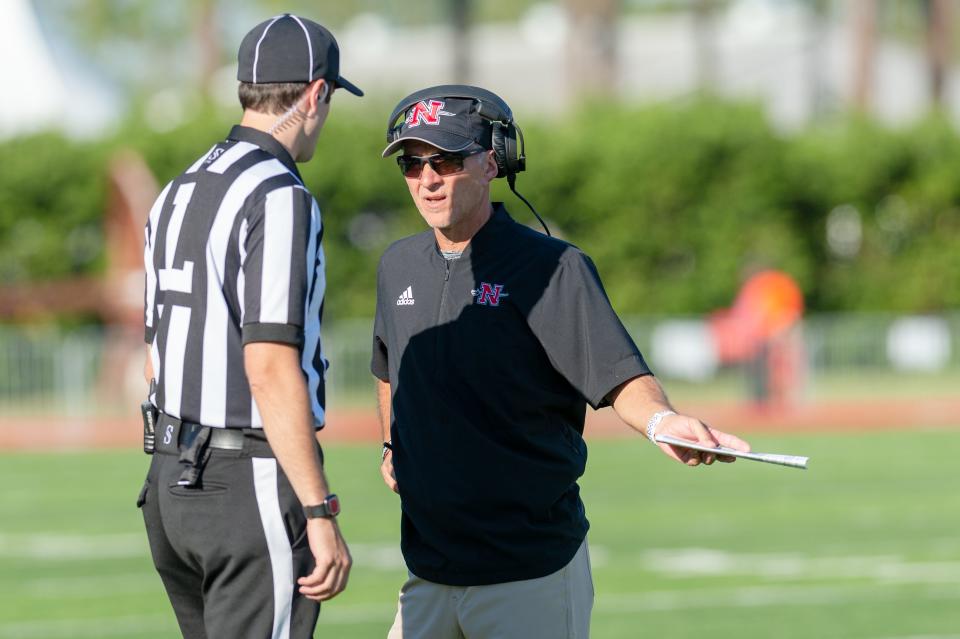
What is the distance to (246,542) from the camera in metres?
4.68

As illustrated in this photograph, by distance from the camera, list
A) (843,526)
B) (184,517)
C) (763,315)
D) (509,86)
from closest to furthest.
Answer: (184,517)
(843,526)
(763,315)
(509,86)

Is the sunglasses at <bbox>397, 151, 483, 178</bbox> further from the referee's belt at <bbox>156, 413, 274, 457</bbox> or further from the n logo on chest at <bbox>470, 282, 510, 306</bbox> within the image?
the referee's belt at <bbox>156, 413, 274, 457</bbox>

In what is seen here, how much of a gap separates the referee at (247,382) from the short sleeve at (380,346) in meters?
0.39

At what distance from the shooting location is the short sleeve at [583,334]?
467 centimetres

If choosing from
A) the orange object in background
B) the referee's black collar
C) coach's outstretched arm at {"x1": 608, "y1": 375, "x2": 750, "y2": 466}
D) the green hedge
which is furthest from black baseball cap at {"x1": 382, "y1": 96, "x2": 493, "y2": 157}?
the green hedge

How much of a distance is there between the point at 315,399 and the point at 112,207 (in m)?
24.0

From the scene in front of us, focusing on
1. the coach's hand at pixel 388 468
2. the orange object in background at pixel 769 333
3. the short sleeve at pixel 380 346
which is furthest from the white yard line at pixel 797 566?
the orange object in background at pixel 769 333

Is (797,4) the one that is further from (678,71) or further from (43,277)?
(43,277)

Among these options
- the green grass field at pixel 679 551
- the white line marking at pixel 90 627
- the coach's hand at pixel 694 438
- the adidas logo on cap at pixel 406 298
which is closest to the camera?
the coach's hand at pixel 694 438

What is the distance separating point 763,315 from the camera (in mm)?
25047

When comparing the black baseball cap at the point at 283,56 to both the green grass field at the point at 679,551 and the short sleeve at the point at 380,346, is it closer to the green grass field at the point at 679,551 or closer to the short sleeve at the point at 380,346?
the short sleeve at the point at 380,346

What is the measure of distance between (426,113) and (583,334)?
80 cm

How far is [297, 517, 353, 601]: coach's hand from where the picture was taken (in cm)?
452

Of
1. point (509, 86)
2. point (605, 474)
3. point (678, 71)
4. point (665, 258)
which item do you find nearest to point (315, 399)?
point (605, 474)
